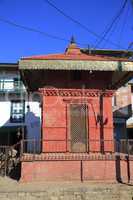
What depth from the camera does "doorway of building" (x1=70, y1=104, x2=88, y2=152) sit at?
52.1 feet

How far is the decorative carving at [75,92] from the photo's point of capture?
52.9 feet

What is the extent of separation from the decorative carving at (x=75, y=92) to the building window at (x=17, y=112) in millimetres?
15981

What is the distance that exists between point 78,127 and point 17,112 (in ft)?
54.3

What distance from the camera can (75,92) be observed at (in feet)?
53.4

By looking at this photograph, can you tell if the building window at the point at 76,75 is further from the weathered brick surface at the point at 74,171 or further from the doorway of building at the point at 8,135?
the doorway of building at the point at 8,135

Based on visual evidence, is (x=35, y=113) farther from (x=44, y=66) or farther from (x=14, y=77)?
(x=44, y=66)

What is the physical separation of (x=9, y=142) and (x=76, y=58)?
17649 mm

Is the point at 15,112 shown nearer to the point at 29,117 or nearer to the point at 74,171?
the point at 29,117

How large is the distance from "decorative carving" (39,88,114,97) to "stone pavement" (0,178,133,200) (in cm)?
449

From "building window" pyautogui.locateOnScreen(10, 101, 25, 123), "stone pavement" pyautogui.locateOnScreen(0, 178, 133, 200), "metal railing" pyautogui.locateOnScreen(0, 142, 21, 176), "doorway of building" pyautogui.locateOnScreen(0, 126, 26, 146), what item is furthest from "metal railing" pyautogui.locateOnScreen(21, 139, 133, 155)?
"building window" pyautogui.locateOnScreen(10, 101, 25, 123)

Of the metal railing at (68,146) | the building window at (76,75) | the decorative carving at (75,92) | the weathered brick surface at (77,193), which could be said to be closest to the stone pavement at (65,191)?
the weathered brick surface at (77,193)

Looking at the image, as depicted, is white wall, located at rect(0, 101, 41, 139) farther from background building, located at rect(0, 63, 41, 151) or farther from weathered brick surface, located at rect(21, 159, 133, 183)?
weathered brick surface, located at rect(21, 159, 133, 183)

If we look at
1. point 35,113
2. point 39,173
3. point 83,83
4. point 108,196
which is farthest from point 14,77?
point 108,196

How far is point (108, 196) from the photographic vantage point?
1312 cm
